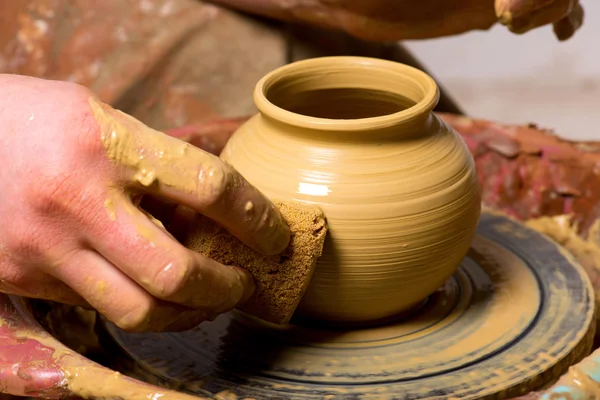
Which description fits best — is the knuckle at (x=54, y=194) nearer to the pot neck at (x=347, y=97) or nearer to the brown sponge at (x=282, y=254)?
the brown sponge at (x=282, y=254)

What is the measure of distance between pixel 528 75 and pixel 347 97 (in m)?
3.15

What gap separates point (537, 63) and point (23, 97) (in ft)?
12.4

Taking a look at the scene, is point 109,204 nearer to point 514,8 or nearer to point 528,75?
point 514,8

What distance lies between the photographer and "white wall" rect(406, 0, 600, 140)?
3748mm

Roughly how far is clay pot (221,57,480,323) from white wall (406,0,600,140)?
2546mm

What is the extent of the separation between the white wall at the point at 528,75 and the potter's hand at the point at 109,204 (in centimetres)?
286

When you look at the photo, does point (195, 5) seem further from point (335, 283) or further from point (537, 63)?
point (537, 63)

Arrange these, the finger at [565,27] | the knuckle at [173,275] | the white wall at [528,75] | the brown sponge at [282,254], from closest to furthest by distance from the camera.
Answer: the knuckle at [173,275] < the brown sponge at [282,254] < the finger at [565,27] < the white wall at [528,75]

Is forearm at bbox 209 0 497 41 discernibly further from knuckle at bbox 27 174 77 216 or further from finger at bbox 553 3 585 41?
knuckle at bbox 27 174 77 216

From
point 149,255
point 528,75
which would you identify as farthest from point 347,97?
point 528,75

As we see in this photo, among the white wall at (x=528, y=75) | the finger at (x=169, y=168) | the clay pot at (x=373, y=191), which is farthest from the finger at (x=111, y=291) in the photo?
the white wall at (x=528, y=75)

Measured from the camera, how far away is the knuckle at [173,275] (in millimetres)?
890

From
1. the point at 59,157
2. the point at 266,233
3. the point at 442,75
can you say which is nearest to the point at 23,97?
the point at 59,157

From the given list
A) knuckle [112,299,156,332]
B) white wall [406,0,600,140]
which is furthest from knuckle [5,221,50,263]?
white wall [406,0,600,140]
